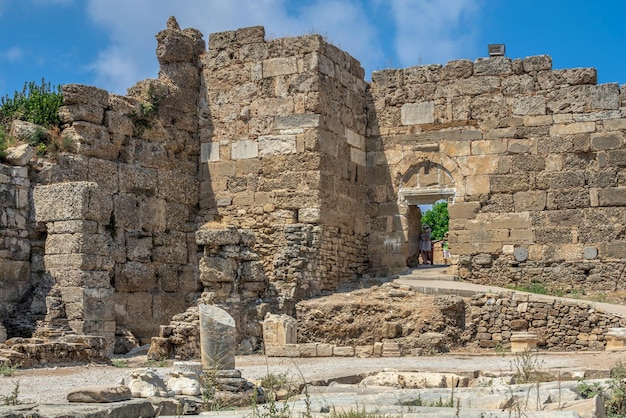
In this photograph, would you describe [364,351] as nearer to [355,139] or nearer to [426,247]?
[355,139]

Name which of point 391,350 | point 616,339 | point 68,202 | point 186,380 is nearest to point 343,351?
point 391,350

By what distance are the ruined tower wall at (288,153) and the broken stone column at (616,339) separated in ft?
18.0

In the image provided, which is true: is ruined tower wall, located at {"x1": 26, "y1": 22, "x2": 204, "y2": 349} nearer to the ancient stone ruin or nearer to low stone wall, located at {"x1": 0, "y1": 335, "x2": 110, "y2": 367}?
the ancient stone ruin

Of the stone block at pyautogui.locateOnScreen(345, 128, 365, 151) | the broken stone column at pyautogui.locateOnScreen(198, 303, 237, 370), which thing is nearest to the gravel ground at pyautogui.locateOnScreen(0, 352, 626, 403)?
the broken stone column at pyautogui.locateOnScreen(198, 303, 237, 370)

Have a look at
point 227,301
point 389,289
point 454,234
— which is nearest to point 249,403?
point 227,301

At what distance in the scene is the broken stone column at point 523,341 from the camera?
15.5m

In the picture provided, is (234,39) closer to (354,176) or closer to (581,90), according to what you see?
(354,176)

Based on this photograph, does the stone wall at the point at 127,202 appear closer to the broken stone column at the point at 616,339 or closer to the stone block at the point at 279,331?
the stone block at the point at 279,331

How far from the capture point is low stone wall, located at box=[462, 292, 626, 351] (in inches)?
642

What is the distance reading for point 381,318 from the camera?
55.3ft

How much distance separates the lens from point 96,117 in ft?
58.2

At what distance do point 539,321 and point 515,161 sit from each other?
380 cm

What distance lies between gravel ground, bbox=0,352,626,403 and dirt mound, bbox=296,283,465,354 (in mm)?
1177

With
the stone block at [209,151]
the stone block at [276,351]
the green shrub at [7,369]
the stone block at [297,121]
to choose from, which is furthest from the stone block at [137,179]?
the green shrub at [7,369]
